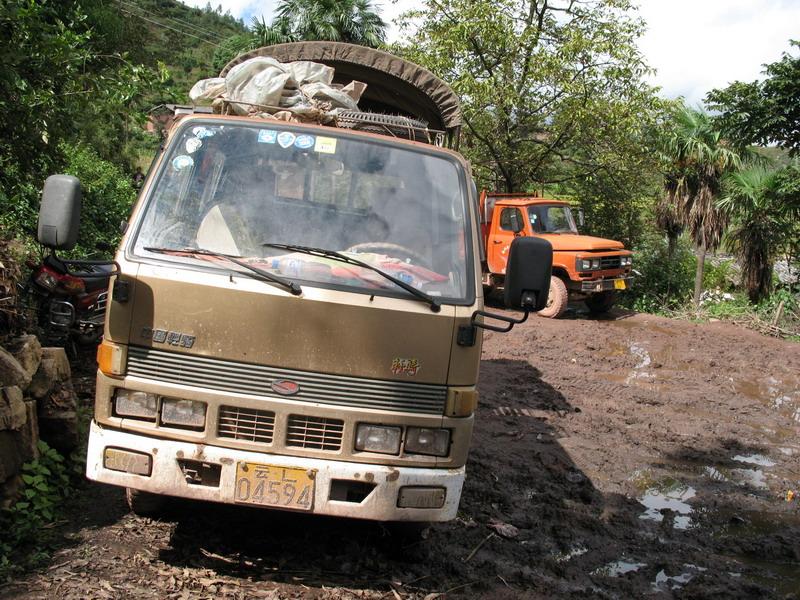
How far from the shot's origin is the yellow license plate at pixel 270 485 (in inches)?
129

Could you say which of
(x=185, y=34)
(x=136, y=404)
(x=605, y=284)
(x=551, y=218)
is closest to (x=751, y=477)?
(x=136, y=404)

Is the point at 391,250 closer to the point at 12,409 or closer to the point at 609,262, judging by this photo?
the point at 12,409

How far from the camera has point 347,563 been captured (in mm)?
3809

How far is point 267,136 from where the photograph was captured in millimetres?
3887

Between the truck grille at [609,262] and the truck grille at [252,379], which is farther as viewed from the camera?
the truck grille at [609,262]

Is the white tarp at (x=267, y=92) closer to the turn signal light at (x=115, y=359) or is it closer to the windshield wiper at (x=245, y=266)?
the windshield wiper at (x=245, y=266)

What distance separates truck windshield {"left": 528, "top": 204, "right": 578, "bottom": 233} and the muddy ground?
6.08 m

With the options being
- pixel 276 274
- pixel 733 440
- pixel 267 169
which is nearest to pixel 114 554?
pixel 276 274

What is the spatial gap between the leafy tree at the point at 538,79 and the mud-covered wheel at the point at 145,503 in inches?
520

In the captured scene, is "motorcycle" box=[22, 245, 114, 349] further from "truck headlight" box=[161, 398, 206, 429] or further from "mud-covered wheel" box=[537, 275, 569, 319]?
"mud-covered wheel" box=[537, 275, 569, 319]

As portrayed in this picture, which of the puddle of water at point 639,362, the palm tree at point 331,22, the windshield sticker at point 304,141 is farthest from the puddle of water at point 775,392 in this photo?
the palm tree at point 331,22

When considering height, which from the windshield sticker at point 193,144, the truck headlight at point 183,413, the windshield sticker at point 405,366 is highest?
the windshield sticker at point 193,144

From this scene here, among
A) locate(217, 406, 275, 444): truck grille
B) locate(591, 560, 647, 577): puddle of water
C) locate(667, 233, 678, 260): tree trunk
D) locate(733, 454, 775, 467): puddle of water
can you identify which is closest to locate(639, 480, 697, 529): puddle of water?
locate(591, 560, 647, 577): puddle of water

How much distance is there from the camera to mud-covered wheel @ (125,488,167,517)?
3885 mm
